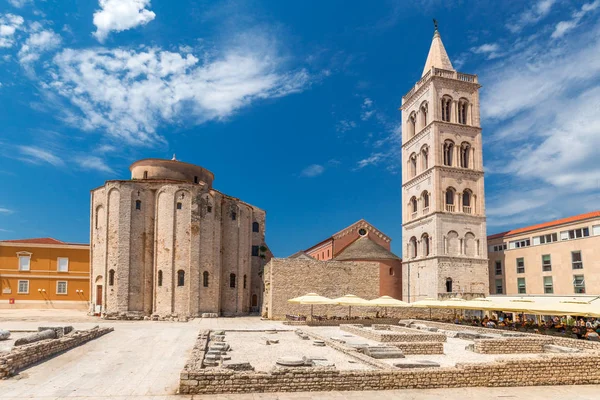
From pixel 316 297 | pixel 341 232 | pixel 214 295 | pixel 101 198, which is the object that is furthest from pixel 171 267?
pixel 341 232

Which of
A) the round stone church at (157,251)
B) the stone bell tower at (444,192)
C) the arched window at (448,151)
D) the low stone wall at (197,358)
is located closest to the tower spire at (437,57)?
the stone bell tower at (444,192)

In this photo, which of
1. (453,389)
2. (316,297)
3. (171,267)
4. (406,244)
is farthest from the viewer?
(406,244)

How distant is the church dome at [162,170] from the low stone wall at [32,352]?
27.1 m

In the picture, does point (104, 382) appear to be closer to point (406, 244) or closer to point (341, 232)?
point (406, 244)

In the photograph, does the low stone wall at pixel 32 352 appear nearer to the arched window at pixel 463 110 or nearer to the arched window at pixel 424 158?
the arched window at pixel 424 158

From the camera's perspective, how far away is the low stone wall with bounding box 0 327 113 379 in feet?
48.4

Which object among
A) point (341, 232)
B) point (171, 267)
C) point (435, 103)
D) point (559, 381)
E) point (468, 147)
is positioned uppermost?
point (435, 103)

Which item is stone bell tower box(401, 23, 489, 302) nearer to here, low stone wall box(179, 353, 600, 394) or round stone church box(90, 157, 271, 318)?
round stone church box(90, 157, 271, 318)

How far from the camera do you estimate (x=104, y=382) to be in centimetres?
1417

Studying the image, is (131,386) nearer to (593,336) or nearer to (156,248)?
(593,336)

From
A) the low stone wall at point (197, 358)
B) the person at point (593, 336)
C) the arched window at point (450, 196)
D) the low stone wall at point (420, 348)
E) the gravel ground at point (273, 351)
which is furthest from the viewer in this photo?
the arched window at point (450, 196)

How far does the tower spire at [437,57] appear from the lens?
49.8 meters

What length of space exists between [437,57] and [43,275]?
156 ft

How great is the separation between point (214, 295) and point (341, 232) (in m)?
19.8
